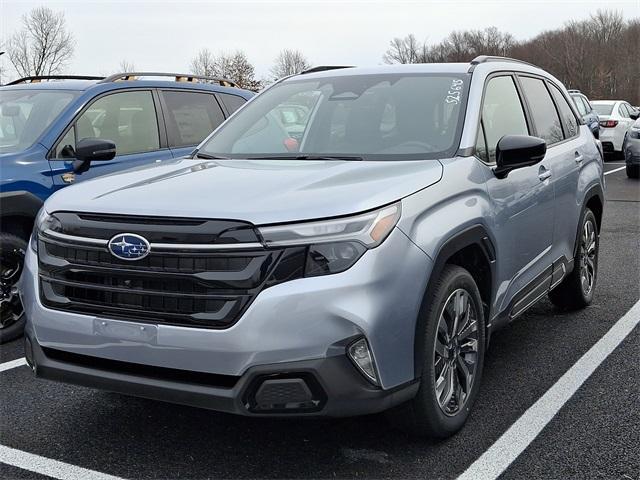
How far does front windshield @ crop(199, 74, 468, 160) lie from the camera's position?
398 cm

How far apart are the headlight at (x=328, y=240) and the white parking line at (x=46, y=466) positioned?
4.08ft

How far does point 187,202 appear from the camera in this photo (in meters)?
3.05

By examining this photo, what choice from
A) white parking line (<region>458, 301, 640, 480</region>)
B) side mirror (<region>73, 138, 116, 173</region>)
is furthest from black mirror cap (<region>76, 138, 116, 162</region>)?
white parking line (<region>458, 301, 640, 480</region>)

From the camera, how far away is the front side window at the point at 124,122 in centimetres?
580

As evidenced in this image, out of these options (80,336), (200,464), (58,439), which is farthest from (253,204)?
(58,439)

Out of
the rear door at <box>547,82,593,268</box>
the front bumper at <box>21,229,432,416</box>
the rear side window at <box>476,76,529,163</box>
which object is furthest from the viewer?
the rear door at <box>547,82,593,268</box>

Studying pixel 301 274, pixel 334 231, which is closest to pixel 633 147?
pixel 334 231

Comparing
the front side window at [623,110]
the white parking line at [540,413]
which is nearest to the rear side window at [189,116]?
the white parking line at [540,413]

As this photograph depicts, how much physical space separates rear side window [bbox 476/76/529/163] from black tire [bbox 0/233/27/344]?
3124 millimetres

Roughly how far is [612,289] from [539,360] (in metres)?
2.07

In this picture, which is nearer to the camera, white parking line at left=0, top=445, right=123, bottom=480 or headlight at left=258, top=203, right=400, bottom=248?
headlight at left=258, top=203, right=400, bottom=248

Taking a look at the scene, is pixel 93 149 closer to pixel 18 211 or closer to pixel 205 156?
pixel 18 211

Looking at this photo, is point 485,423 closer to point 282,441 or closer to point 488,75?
point 282,441

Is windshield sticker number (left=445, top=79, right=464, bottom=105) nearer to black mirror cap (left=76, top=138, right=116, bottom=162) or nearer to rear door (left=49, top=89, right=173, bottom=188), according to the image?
black mirror cap (left=76, top=138, right=116, bottom=162)
